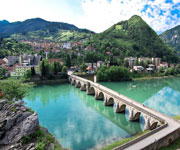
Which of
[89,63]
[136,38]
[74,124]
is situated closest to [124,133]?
[74,124]

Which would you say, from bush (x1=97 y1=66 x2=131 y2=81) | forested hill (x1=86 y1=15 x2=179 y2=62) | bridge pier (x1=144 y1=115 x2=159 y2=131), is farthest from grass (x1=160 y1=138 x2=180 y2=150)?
forested hill (x1=86 y1=15 x2=179 y2=62)

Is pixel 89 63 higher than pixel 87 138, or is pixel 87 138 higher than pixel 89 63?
pixel 89 63

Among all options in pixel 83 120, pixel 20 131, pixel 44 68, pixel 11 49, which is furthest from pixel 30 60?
pixel 20 131

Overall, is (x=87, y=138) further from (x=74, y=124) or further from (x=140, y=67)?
(x=140, y=67)

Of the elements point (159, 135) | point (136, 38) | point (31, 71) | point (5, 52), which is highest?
point (136, 38)

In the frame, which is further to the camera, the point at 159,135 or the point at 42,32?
the point at 42,32

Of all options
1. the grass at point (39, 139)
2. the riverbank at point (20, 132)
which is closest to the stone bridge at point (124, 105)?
the riverbank at point (20, 132)

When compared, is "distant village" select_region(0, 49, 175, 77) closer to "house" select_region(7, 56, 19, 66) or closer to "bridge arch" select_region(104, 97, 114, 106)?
"house" select_region(7, 56, 19, 66)
